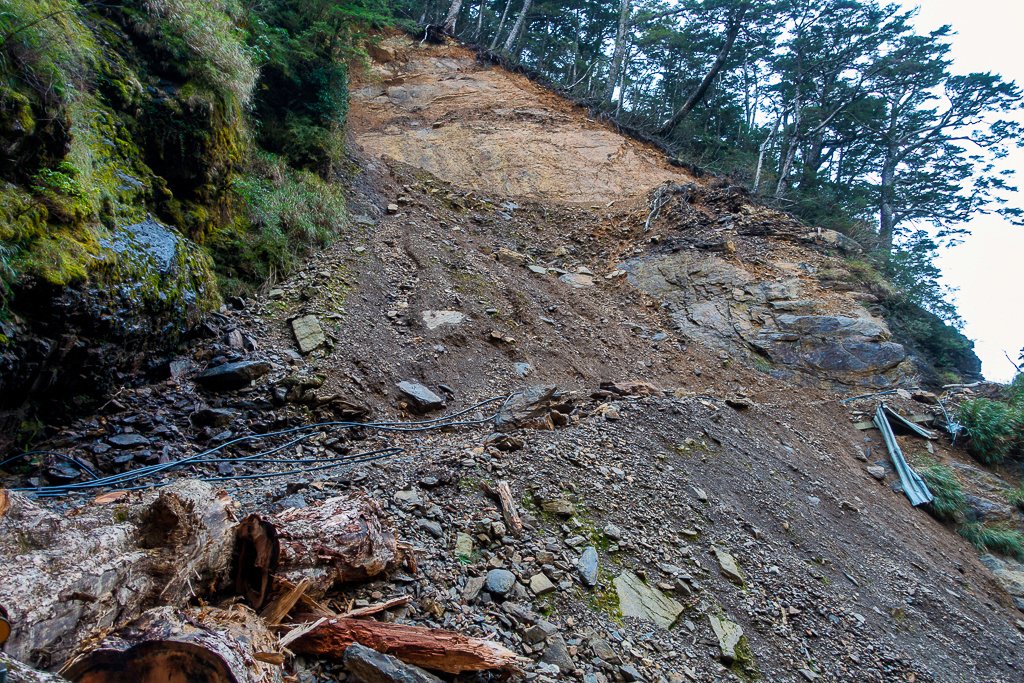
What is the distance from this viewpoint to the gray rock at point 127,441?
3.71 metres

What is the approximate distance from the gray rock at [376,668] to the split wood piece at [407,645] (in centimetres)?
9

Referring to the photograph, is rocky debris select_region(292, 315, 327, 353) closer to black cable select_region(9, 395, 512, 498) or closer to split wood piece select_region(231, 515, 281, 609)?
black cable select_region(9, 395, 512, 498)

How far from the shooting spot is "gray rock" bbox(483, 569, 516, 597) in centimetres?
262

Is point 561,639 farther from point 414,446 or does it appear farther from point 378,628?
point 414,446

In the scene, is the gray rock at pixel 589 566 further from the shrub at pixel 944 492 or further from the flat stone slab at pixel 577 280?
the flat stone slab at pixel 577 280

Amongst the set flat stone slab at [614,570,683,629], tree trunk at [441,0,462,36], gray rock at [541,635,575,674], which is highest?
tree trunk at [441,0,462,36]

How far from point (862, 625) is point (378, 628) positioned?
348 centimetres

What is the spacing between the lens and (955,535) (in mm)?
5691

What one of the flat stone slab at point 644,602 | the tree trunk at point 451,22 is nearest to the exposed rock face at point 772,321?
the flat stone slab at point 644,602

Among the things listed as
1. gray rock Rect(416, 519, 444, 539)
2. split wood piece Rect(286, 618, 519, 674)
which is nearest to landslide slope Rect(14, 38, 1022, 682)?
gray rock Rect(416, 519, 444, 539)

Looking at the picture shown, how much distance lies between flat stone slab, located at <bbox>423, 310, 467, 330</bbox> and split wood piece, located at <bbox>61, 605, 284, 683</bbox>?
4857 mm

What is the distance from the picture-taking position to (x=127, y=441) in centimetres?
375

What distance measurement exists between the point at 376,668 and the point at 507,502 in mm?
1464

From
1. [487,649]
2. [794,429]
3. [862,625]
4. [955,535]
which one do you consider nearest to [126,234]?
[487,649]
